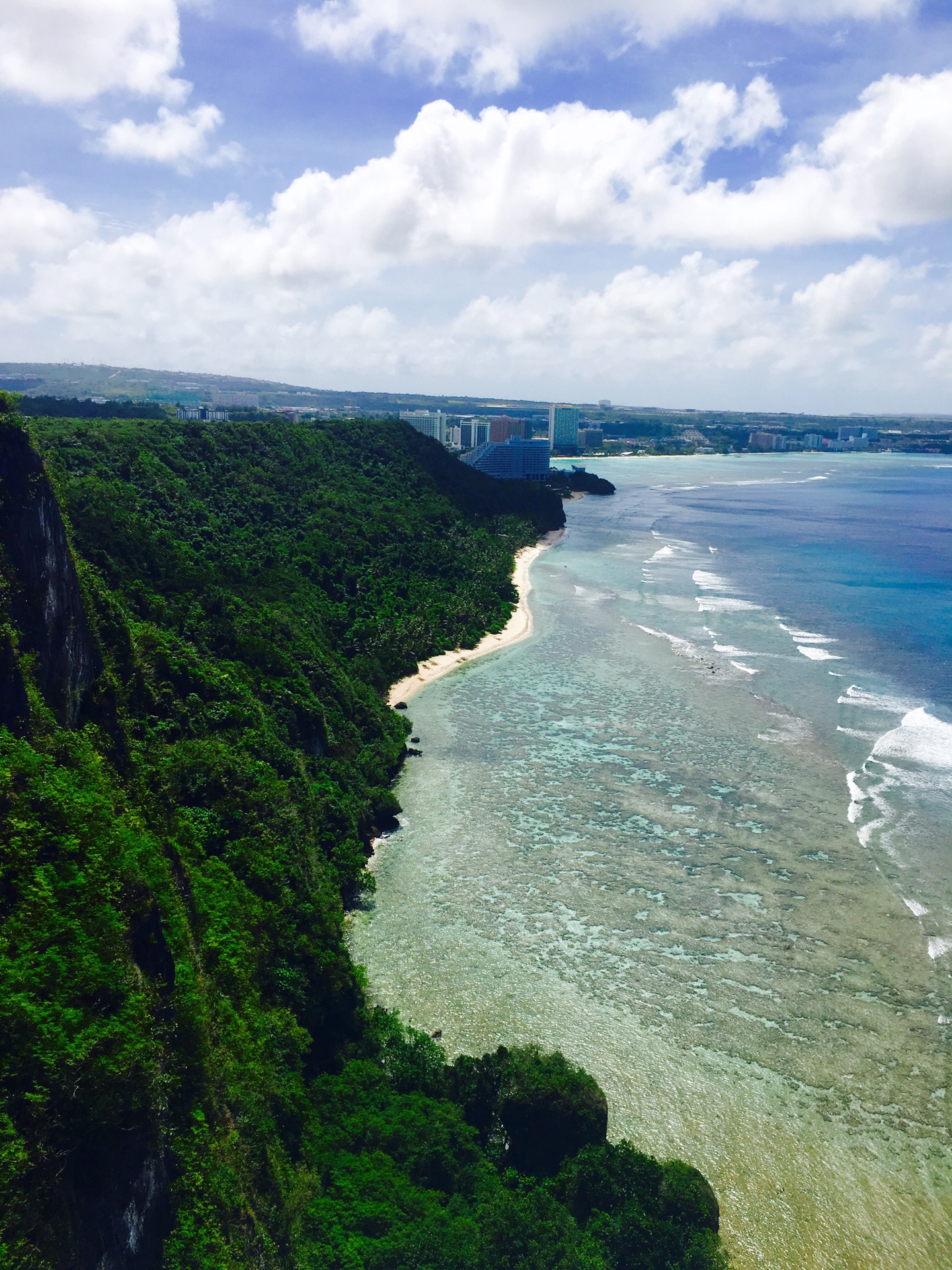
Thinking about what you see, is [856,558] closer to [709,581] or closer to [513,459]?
[709,581]

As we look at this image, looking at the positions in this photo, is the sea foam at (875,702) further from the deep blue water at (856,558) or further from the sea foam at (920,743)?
the deep blue water at (856,558)

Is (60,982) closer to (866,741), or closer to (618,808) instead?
(618,808)

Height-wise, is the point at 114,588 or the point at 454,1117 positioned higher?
the point at 114,588

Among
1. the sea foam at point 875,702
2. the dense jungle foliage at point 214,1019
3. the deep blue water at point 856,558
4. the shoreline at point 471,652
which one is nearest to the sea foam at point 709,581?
the deep blue water at point 856,558

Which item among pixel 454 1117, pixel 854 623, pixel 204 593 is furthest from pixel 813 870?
pixel 854 623

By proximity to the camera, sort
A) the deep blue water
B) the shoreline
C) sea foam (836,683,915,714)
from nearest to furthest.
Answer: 1. sea foam (836,683,915,714)
2. the shoreline
3. the deep blue water

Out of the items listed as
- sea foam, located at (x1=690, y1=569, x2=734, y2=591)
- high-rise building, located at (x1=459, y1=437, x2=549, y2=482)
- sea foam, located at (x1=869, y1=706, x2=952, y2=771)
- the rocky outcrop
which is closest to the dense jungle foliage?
the rocky outcrop

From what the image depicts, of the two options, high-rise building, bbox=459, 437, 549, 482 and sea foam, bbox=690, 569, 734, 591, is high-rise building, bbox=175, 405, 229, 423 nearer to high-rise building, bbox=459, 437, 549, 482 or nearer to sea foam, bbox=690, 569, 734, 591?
high-rise building, bbox=459, 437, 549, 482
